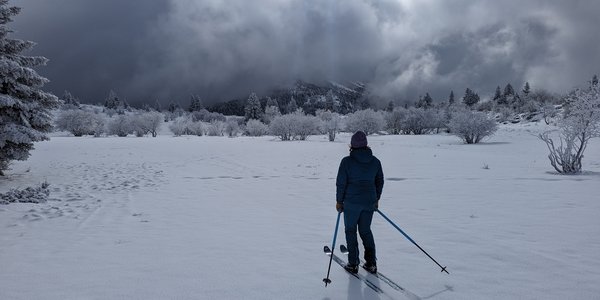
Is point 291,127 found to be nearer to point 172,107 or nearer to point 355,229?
point 355,229

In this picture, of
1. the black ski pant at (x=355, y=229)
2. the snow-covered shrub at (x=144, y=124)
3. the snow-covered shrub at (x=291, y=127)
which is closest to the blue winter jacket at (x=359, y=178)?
the black ski pant at (x=355, y=229)

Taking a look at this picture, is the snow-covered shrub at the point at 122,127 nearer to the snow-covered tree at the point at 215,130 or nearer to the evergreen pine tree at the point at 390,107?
the snow-covered tree at the point at 215,130

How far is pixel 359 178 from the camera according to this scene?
15.6ft

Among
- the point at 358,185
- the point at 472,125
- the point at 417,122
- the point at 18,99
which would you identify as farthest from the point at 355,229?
the point at 417,122

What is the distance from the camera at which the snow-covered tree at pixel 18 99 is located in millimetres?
11641

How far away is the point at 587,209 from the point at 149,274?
9.82 m

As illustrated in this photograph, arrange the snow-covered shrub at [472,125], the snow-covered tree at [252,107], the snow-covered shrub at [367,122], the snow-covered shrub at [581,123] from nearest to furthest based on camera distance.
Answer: the snow-covered shrub at [581,123]
the snow-covered shrub at [472,125]
the snow-covered shrub at [367,122]
the snow-covered tree at [252,107]

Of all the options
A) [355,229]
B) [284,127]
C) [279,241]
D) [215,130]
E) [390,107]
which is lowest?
[279,241]

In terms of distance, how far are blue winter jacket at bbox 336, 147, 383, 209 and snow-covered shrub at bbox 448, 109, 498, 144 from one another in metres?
35.3

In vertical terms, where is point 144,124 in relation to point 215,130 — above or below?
above

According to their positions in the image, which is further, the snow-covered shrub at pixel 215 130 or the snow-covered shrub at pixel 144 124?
the snow-covered shrub at pixel 215 130

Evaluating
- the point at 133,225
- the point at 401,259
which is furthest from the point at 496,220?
the point at 133,225

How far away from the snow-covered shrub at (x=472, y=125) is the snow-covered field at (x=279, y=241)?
2475 cm

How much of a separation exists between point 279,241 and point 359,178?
2493mm
